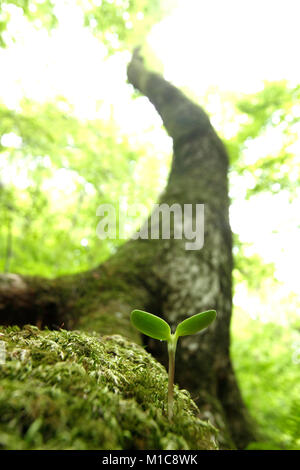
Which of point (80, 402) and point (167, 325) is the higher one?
point (167, 325)

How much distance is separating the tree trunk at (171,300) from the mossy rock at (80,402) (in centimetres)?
72

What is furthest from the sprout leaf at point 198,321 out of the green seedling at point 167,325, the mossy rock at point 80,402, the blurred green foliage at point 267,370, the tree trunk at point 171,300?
the blurred green foliage at point 267,370

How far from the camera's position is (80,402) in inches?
20.7

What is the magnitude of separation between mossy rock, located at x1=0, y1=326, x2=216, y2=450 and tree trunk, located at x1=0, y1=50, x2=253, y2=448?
72cm

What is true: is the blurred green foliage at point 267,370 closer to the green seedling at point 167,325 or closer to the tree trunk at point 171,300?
the tree trunk at point 171,300

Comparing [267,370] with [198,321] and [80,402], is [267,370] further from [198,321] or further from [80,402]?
[80,402]

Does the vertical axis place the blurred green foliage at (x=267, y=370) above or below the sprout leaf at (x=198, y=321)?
below

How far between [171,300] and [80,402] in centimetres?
144

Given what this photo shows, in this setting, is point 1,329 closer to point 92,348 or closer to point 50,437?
point 92,348

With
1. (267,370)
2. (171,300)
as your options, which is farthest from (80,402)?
(267,370)

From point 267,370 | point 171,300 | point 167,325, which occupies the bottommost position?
point 267,370

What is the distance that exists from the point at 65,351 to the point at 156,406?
0.27m

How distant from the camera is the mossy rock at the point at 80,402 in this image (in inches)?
18.3

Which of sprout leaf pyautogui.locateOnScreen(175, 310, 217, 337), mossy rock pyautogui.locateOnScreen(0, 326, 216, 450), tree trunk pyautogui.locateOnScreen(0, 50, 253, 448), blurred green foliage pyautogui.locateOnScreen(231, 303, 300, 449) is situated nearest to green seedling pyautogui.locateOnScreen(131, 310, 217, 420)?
sprout leaf pyautogui.locateOnScreen(175, 310, 217, 337)
